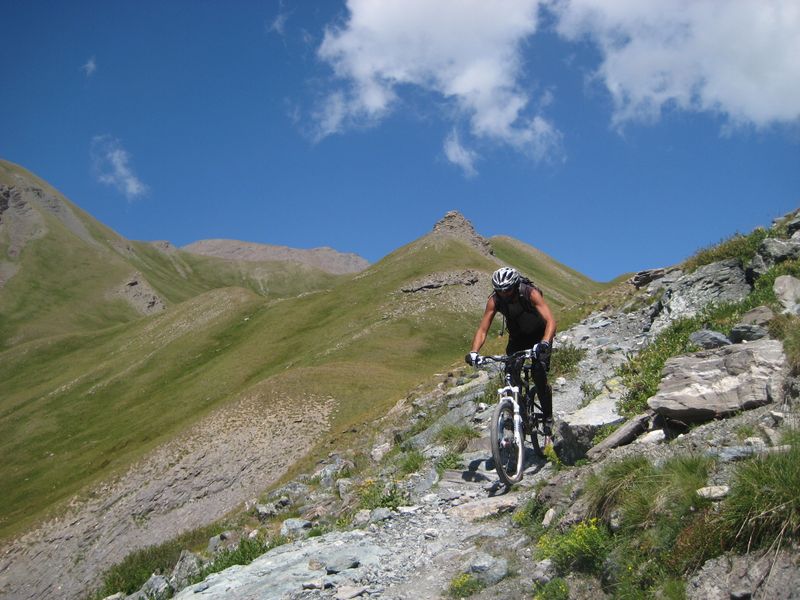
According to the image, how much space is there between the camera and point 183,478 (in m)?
37.3

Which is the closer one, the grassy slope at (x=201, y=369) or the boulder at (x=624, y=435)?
the boulder at (x=624, y=435)

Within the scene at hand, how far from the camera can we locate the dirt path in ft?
107

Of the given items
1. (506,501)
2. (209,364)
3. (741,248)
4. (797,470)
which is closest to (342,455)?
(506,501)

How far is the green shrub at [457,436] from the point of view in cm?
1322

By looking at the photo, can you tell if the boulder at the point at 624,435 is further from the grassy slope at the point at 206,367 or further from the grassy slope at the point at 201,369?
the grassy slope at the point at 201,369

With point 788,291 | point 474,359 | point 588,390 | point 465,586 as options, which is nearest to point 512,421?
→ point 474,359

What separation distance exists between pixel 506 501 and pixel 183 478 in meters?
33.4

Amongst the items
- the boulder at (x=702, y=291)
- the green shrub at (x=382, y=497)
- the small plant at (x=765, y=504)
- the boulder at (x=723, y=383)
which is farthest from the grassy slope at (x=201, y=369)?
the small plant at (x=765, y=504)

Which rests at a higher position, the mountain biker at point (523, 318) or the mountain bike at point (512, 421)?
the mountain biker at point (523, 318)

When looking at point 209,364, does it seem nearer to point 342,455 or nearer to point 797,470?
point 342,455

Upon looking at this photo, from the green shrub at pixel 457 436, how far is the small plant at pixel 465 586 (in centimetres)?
623

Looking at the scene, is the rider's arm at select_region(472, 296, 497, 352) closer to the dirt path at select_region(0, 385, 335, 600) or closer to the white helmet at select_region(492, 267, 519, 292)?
the white helmet at select_region(492, 267, 519, 292)

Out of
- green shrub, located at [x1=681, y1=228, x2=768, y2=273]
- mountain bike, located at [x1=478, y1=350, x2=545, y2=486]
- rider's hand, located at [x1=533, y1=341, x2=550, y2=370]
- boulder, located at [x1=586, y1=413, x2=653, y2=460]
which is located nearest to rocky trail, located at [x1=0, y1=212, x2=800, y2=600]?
boulder, located at [x1=586, y1=413, x2=653, y2=460]

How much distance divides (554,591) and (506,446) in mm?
3688
